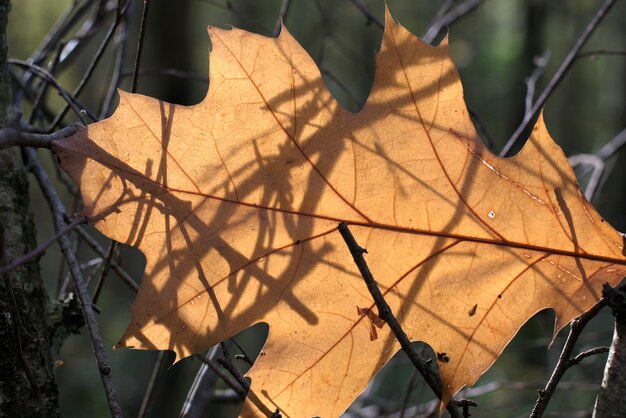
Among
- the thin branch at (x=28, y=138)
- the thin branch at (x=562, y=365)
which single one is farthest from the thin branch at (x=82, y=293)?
the thin branch at (x=562, y=365)

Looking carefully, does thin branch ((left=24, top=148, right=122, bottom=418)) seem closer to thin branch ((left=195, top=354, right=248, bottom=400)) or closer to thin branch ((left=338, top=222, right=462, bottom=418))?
thin branch ((left=195, top=354, right=248, bottom=400))

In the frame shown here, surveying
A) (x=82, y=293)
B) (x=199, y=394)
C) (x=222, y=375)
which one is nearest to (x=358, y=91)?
(x=199, y=394)

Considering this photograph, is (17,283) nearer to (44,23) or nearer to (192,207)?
(192,207)

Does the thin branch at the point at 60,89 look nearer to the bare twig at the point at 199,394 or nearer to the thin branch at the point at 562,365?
the bare twig at the point at 199,394

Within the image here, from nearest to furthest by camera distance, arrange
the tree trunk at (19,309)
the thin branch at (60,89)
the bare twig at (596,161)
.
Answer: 1. the tree trunk at (19,309)
2. the thin branch at (60,89)
3. the bare twig at (596,161)

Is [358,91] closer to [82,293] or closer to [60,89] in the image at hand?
[60,89]
